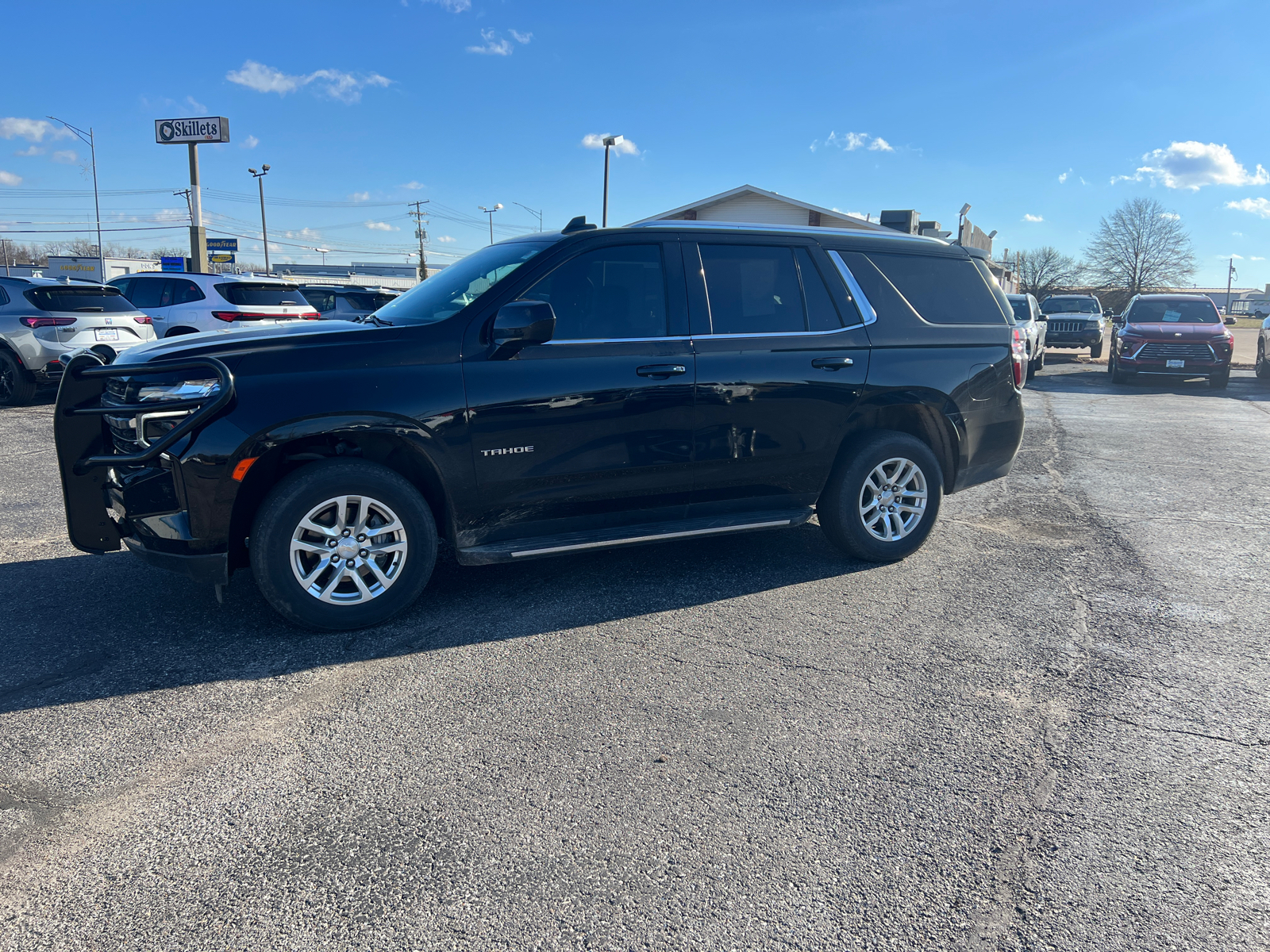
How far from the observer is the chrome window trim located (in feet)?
17.4

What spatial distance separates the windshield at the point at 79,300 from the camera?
11.6 meters

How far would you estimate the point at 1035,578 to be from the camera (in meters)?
5.25

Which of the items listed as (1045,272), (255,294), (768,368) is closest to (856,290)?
(768,368)

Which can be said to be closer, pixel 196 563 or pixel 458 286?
pixel 196 563

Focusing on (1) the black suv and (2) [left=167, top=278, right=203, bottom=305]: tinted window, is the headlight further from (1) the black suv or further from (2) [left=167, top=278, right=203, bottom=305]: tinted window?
(2) [left=167, top=278, right=203, bottom=305]: tinted window

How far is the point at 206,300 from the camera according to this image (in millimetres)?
13594

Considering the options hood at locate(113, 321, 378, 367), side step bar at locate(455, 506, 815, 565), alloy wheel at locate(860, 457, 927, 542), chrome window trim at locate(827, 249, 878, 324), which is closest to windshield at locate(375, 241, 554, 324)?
hood at locate(113, 321, 378, 367)

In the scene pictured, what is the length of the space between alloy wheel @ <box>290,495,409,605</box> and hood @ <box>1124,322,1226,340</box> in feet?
Result: 58.5

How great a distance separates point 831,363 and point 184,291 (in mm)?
12117

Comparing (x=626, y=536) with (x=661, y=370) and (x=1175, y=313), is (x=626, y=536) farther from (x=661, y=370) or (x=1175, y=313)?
(x=1175, y=313)

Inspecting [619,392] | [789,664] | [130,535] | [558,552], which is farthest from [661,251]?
[130,535]

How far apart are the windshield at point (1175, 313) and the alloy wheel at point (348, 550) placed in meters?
18.6

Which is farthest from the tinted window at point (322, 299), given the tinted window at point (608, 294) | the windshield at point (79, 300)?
the tinted window at point (608, 294)

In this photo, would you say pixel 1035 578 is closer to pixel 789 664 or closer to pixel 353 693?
pixel 789 664
